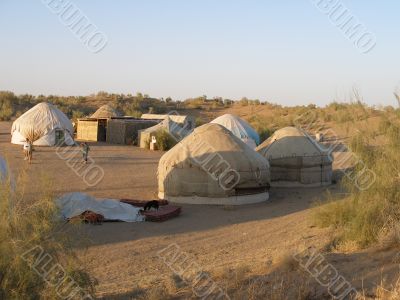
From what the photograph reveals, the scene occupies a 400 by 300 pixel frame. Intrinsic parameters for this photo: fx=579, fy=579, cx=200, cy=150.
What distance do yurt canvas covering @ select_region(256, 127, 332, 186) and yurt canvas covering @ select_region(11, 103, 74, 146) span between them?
13.0m

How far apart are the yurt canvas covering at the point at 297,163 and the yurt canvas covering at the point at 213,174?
2.30m

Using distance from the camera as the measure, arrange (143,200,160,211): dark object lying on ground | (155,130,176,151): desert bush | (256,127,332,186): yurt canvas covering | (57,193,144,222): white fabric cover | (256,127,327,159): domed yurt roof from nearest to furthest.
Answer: (57,193,144,222): white fabric cover < (143,200,160,211): dark object lying on ground < (256,127,332,186): yurt canvas covering < (256,127,327,159): domed yurt roof < (155,130,176,151): desert bush

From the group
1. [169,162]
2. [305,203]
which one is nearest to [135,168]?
[169,162]

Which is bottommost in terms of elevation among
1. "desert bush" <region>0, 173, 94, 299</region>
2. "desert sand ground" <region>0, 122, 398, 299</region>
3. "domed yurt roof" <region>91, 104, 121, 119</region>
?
"desert sand ground" <region>0, 122, 398, 299</region>

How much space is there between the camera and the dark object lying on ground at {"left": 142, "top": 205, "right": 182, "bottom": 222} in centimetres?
1250

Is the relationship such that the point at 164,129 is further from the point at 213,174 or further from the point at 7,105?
the point at 7,105

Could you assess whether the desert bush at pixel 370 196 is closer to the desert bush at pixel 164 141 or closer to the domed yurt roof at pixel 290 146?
the domed yurt roof at pixel 290 146

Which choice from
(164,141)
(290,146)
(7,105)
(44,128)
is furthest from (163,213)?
(7,105)

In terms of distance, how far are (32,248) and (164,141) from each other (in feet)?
74.0

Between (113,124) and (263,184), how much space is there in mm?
17134

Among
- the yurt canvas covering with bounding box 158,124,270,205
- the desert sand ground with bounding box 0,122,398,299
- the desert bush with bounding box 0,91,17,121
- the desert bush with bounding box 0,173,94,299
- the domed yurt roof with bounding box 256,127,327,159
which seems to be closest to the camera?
the desert bush with bounding box 0,173,94,299

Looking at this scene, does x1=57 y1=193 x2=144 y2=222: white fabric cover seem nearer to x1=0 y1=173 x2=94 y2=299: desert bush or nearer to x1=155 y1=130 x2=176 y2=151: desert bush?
x1=0 y1=173 x2=94 y2=299: desert bush

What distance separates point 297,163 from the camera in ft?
58.6

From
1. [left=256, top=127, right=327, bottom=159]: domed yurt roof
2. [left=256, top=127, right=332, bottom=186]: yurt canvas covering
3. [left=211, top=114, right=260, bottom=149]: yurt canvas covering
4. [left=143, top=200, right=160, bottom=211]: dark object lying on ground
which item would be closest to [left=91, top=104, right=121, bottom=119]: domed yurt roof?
[left=211, top=114, right=260, bottom=149]: yurt canvas covering
